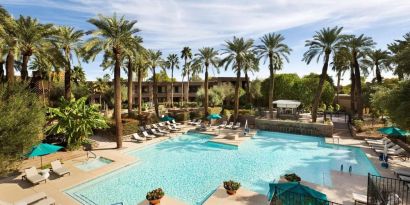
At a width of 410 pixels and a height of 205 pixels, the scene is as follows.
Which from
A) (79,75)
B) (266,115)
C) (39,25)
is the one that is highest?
(39,25)

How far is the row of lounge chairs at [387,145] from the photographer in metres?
17.7

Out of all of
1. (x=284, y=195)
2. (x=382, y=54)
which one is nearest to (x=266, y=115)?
(x=382, y=54)

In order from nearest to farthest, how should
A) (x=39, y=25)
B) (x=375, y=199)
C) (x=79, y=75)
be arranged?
(x=375, y=199)
(x=39, y=25)
(x=79, y=75)

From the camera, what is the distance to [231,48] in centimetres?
3206

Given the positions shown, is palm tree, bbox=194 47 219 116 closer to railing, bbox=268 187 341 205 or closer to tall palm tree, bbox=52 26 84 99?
tall palm tree, bbox=52 26 84 99

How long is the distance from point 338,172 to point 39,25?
2681 cm

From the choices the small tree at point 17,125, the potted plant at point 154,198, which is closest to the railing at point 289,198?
the potted plant at point 154,198

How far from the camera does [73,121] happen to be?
18797mm

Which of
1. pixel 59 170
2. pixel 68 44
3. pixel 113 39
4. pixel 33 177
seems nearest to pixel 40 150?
pixel 33 177

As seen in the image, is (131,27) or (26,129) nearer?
(26,129)

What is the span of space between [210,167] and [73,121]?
466 inches

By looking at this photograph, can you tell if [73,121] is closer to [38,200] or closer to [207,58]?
[38,200]

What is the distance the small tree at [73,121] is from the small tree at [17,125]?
676 cm

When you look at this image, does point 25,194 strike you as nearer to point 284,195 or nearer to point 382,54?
point 284,195
